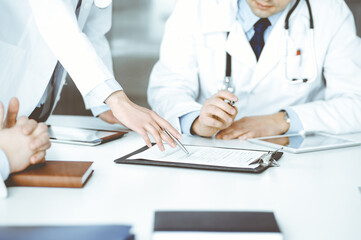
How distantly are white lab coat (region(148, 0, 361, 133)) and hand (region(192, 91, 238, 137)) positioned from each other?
0.23 metres

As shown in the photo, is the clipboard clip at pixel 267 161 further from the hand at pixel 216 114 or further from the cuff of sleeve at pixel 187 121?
the cuff of sleeve at pixel 187 121

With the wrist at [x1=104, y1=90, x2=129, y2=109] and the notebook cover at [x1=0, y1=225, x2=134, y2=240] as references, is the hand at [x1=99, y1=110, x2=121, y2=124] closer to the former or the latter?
the wrist at [x1=104, y1=90, x2=129, y2=109]

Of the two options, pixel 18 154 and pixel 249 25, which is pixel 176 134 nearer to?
pixel 18 154

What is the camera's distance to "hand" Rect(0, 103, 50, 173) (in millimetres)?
642

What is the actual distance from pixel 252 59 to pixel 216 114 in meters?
0.45

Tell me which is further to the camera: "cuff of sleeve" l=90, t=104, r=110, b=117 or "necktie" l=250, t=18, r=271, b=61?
"necktie" l=250, t=18, r=271, b=61

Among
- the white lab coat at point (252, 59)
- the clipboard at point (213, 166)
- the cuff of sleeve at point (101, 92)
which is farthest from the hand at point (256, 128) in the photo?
the cuff of sleeve at point (101, 92)

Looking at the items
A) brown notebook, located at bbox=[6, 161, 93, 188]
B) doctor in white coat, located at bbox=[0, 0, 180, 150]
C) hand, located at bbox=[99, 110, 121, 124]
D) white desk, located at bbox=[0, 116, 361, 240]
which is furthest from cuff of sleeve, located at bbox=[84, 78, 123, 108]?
hand, located at bbox=[99, 110, 121, 124]

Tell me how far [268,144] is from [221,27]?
593mm

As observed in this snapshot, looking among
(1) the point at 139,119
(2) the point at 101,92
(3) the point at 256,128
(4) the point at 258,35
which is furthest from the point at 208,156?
(4) the point at 258,35

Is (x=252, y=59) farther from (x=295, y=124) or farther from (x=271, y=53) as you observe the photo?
(x=295, y=124)

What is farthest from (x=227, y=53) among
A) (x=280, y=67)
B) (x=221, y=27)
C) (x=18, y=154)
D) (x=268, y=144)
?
(x=18, y=154)

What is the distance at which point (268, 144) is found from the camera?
101 cm

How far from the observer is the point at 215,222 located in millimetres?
451
